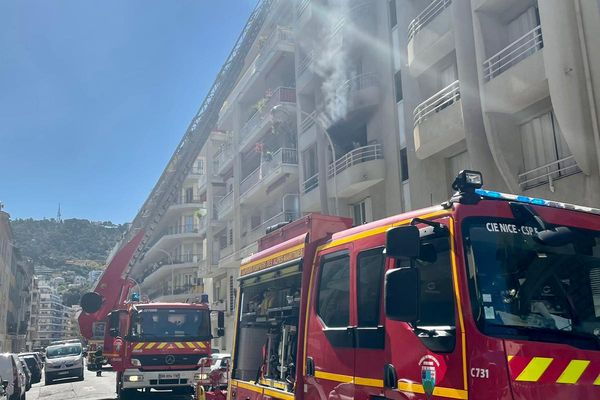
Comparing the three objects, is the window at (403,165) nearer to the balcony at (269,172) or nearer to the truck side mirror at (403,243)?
the balcony at (269,172)

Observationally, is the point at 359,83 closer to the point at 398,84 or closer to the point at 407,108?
the point at 398,84

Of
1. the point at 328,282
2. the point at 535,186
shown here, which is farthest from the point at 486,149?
the point at 328,282

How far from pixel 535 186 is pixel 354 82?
9.24 m

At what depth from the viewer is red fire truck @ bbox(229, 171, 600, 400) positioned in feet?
11.7

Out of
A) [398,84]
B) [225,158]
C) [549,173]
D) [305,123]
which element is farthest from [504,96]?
[225,158]

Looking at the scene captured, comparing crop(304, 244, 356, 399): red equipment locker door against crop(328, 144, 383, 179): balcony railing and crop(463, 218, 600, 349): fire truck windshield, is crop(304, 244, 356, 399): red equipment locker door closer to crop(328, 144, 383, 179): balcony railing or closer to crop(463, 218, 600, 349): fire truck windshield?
crop(463, 218, 600, 349): fire truck windshield

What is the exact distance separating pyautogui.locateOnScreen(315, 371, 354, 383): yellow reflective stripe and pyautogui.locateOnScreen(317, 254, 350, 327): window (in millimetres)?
427

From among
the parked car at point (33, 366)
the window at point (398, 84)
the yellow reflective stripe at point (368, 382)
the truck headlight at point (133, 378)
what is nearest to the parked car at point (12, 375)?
the truck headlight at point (133, 378)

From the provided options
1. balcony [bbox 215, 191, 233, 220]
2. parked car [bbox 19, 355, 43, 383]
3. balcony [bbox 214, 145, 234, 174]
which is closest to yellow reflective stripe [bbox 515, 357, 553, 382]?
parked car [bbox 19, 355, 43, 383]

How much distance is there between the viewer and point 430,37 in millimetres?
15969

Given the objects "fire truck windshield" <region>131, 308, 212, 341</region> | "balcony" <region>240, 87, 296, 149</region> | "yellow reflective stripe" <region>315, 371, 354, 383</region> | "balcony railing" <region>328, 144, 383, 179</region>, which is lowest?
"yellow reflective stripe" <region>315, 371, 354, 383</region>

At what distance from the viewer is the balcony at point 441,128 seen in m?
14.4

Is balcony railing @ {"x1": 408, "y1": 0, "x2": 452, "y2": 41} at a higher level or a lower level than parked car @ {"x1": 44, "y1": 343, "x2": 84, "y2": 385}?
higher

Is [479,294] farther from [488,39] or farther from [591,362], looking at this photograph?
[488,39]
